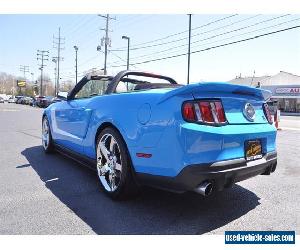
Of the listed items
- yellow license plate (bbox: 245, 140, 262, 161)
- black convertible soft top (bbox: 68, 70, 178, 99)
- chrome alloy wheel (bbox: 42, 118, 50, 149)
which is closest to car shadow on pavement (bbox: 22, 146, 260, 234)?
yellow license plate (bbox: 245, 140, 262, 161)

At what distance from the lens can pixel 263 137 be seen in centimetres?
317

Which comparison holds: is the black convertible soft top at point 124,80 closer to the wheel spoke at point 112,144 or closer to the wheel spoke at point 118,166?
the wheel spoke at point 112,144

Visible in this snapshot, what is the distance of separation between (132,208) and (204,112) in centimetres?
126

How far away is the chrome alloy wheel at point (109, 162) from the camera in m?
3.47

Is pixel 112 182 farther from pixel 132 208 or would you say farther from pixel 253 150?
pixel 253 150

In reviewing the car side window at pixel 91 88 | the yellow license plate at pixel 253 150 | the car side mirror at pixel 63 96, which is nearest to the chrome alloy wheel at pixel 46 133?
the car side mirror at pixel 63 96

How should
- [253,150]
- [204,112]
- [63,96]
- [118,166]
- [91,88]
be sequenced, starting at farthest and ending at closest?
1. [63,96]
2. [91,88]
3. [118,166]
4. [253,150]
5. [204,112]

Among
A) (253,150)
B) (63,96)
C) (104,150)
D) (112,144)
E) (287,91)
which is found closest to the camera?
(253,150)

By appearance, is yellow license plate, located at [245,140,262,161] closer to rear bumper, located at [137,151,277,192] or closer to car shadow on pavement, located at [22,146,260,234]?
rear bumper, located at [137,151,277,192]

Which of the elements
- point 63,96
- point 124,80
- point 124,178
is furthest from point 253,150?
point 63,96

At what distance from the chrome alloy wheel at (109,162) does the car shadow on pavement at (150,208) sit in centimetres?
17

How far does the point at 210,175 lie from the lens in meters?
2.65

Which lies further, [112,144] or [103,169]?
[103,169]
